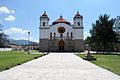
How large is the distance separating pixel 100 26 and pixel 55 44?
923 inches

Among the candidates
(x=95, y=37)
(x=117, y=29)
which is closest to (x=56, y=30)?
(x=95, y=37)

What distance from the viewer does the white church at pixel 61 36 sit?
Result: 321 ft

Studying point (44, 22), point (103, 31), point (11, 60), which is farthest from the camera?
point (44, 22)

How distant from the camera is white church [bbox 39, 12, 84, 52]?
Result: 9775cm

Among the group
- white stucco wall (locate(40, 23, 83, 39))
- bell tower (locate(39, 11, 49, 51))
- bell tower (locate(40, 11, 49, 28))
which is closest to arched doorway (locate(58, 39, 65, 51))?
white stucco wall (locate(40, 23, 83, 39))

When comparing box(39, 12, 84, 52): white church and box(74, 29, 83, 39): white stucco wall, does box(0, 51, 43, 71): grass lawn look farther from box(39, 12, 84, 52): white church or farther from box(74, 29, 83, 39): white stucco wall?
box(74, 29, 83, 39): white stucco wall

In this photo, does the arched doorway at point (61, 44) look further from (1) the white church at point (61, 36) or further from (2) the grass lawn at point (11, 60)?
(2) the grass lawn at point (11, 60)

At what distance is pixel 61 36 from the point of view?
99375 millimetres

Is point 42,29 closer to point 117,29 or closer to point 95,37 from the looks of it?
point 95,37

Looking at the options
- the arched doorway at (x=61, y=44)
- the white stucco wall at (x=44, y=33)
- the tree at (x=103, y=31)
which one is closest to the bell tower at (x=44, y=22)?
the white stucco wall at (x=44, y=33)

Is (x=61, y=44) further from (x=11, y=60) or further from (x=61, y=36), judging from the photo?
(x=11, y=60)

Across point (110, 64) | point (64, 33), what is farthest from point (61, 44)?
point (110, 64)

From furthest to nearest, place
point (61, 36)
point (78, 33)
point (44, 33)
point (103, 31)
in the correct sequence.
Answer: point (61, 36) → point (44, 33) → point (78, 33) → point (103, 31)

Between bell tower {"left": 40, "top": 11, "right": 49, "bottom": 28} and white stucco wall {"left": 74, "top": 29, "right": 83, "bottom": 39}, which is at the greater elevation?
bell tower {"left": 40, "top": 11, "right": 49, "bottom": 28}
